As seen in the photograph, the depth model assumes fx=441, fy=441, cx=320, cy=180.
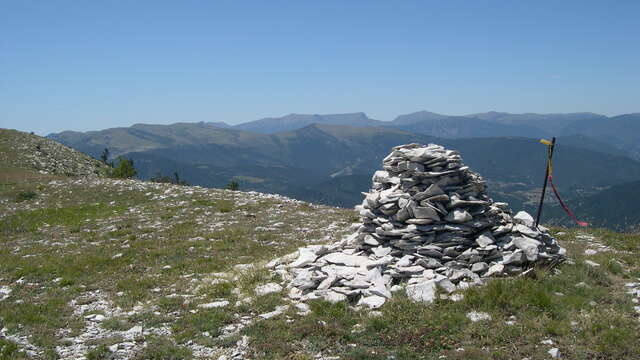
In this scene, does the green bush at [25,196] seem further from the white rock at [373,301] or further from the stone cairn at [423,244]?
the white rock at [373,301]

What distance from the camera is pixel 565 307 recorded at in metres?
11.2

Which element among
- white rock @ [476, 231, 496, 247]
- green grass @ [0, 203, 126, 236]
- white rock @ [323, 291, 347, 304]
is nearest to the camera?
white rock @ [323, 291, 347, 304]

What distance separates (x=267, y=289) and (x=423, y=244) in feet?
17.1

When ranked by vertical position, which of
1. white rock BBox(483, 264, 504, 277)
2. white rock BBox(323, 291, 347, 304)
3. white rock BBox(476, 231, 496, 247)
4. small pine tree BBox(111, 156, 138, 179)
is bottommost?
small pine tree BBox(111, 156, 138, 179)

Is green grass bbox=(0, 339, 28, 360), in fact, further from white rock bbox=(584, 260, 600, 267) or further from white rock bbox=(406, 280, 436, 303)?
white rock bbox=(584, 260, 600, 267)

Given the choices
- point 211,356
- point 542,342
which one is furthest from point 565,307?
point 211,356

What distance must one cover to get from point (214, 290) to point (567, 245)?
14157mm

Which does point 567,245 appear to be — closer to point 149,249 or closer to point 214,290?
point 214,290

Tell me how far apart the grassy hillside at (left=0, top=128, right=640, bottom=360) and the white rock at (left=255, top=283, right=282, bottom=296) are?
20cm

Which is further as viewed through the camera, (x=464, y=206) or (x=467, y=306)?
(x=464, y=206)

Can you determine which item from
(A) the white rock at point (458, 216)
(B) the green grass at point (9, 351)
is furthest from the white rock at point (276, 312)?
(A) the white rock at point (458, 216)

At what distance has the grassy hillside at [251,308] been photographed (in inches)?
396

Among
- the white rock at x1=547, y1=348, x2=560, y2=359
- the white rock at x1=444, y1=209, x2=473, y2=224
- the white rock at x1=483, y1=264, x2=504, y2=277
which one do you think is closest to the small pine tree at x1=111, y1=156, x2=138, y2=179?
the white rock at x1=444, y1=209, x2=473, y2=224

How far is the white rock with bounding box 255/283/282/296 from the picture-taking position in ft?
45.0
